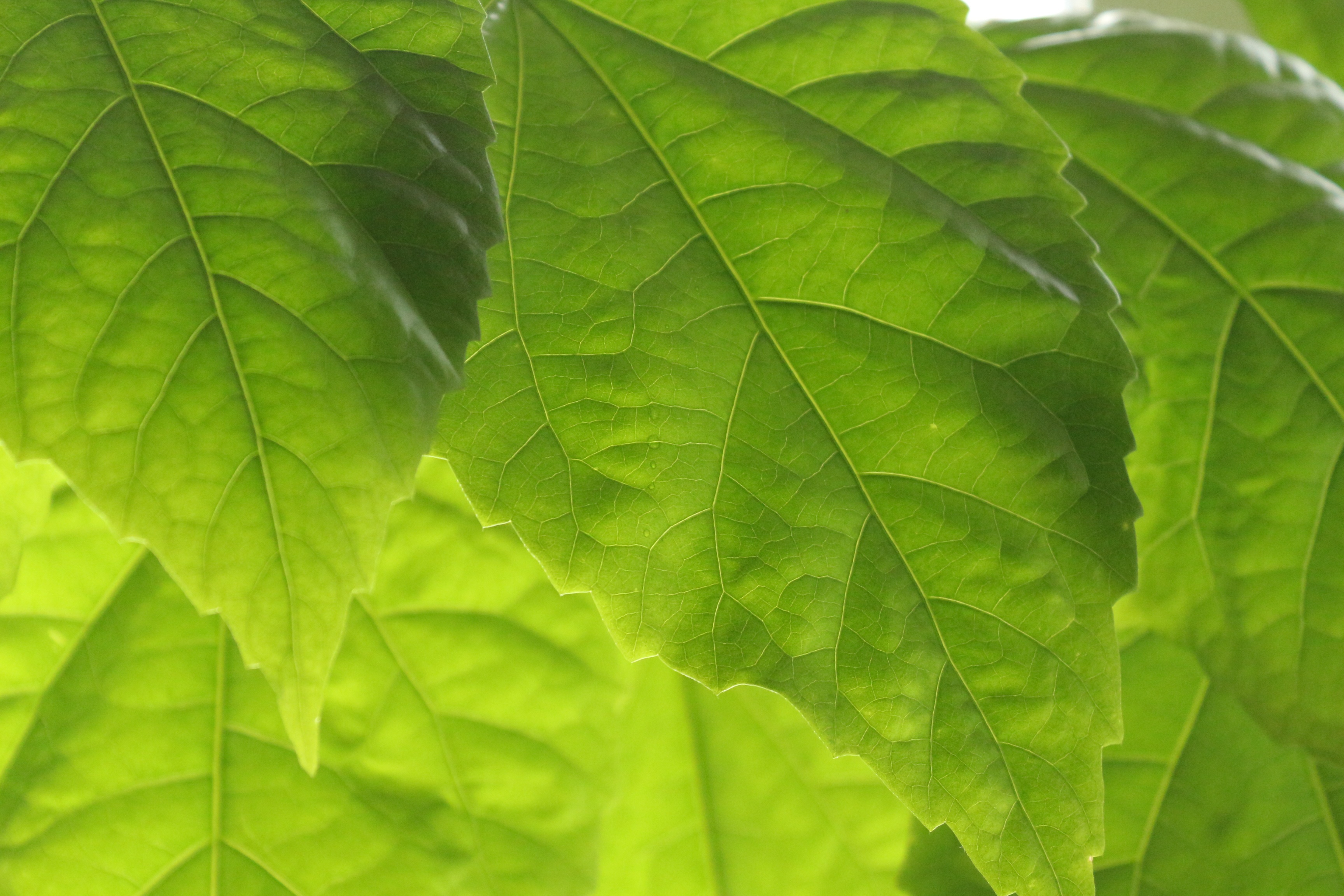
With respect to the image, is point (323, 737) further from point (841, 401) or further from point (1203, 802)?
point (1203, 802)

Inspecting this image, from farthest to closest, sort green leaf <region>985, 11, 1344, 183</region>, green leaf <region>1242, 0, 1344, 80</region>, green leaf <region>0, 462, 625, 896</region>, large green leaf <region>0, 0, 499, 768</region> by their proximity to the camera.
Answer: green leaf <region>1242, 0, 1344, 80</region> → green leaf <region>985, 11, 1344, 183</region> → green leaf <region>0, 462, 625, 896</region> → large green leaf <region>0, 0, 499, 768</region>

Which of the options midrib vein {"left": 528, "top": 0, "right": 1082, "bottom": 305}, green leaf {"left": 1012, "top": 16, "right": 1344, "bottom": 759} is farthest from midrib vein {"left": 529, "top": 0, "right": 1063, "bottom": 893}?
green leaf {"left": 1012, "top": 16, "right": 1344, "bottom": 759}

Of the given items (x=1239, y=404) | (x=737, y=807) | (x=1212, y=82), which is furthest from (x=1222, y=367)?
(x=737, y=807)

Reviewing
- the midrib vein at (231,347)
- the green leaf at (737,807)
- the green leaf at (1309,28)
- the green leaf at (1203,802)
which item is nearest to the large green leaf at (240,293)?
the midrib vein at (231,347)

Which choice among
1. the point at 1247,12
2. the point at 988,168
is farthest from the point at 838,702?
the point at 1247,12

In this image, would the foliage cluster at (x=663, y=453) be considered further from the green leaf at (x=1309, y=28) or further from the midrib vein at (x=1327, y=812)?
the green leaf at (x=1309, y=28)

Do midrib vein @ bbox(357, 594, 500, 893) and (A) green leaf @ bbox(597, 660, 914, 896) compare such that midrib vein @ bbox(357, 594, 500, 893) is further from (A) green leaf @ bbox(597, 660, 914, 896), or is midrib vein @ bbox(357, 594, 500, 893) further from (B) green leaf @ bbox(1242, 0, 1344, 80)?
(B) green leaf @ bbox(1242, 0, 1344, 80)

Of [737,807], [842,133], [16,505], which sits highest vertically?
[842,133]
